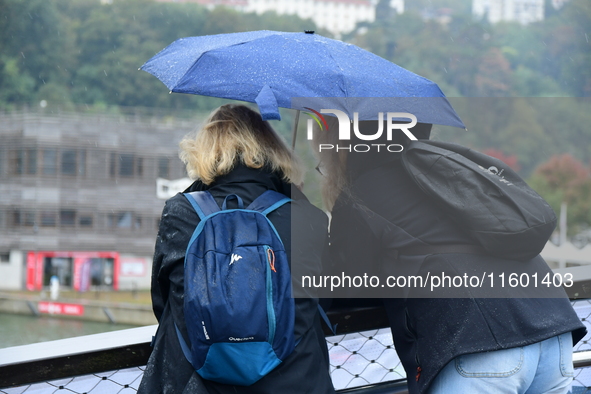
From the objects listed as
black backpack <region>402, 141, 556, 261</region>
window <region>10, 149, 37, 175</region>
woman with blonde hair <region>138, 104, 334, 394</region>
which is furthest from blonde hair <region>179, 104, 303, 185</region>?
window <region>10, 149, 37, 175</region>

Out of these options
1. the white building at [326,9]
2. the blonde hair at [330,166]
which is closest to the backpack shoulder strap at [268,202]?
the blonde hair at [330,166]

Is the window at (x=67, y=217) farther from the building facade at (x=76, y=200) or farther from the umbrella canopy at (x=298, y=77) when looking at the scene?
the umbrella canopy at (x=298, y=77)

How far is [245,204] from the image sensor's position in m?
1.29

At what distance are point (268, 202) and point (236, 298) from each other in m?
0.21

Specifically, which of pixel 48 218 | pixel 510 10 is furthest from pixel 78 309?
pixel 510 10

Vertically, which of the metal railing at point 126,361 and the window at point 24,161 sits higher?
the metal railing at point 126,361

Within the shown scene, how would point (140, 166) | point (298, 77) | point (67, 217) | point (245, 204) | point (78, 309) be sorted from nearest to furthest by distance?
point (245, 204)
point (298, 77)
point (78, 309)
point (67, 217)
point (140, 166)

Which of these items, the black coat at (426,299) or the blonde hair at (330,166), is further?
the blonde hair at (330,166)

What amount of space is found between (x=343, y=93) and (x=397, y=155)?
0.56 feet

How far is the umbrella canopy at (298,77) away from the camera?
138 centimetres

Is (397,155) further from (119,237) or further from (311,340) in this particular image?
(119,237)

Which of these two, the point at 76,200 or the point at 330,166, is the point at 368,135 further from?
the point at 76,200

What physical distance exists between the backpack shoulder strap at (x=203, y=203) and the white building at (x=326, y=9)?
65.0 metres

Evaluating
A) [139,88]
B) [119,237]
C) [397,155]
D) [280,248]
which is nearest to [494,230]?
[397,155]
